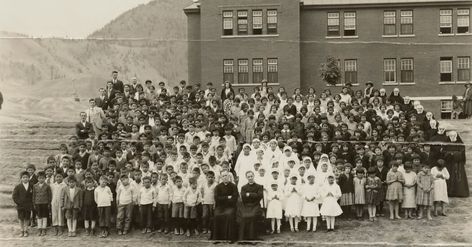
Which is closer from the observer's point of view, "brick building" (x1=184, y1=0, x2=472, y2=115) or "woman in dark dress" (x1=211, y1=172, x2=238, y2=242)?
"woman in dark dress" (x1=211, y1=172, x2=238, y2=242)

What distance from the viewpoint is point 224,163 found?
45.5 ft

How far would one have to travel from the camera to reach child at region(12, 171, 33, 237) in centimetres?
1355

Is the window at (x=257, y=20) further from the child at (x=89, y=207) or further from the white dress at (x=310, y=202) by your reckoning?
the child at (x=89, y=207)

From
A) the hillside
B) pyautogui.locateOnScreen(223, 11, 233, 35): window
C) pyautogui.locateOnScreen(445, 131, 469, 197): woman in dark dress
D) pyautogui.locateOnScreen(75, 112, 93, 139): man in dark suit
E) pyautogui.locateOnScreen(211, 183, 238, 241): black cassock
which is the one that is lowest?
pyautogui.locateOnScreen(211, 183, 238, 241): black cassock

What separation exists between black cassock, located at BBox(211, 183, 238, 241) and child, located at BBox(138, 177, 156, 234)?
1529mm

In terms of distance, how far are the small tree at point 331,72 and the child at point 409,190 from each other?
1642 cm

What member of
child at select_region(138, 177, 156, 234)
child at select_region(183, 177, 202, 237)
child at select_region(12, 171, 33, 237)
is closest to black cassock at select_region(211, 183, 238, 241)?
child at select_region(183, 177, 202, 237)

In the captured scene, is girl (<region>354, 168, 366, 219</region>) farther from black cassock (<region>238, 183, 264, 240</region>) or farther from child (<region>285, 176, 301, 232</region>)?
black cassock (<region>238, 183, 264, 240</region>)

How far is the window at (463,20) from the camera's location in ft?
108

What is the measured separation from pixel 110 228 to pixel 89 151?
6.75 ft

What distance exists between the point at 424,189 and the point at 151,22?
50.8 meters

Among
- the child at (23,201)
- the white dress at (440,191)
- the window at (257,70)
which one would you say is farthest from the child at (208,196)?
the window at (257,70)

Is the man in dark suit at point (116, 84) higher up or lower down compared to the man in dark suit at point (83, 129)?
higher up

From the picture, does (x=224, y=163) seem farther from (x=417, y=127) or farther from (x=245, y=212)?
(x=417, y=127)
